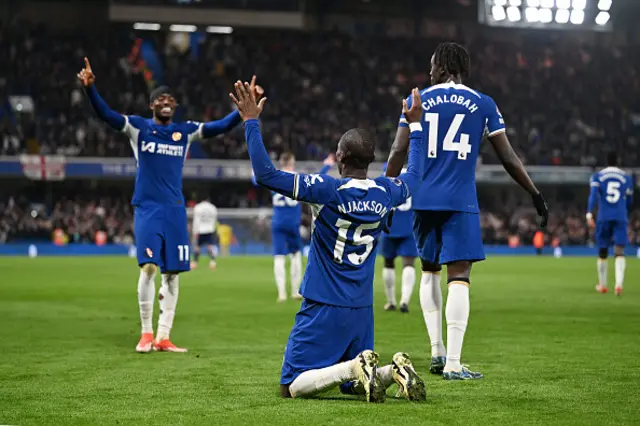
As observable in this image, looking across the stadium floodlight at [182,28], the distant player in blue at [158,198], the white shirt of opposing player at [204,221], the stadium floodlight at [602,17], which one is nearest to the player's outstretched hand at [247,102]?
the distant player in blue at [158,198]

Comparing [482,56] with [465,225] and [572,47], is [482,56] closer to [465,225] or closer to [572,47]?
[572,47]

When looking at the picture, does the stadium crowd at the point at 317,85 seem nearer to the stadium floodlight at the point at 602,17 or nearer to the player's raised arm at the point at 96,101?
the stadium floodlight at the point at 602,17

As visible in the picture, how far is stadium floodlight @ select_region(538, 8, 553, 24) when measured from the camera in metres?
39.0

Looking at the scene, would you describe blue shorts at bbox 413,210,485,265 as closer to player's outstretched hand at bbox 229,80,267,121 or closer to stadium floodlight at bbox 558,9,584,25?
player's outstretched hand at bbox 229,80,267,121

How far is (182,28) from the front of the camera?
157 ft

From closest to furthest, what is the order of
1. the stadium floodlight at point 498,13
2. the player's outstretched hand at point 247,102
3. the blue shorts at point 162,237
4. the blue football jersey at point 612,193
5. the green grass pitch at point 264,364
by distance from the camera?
the green grass pitch at point 264,364, the player's outstretched hand at point 247,102, the blue shorts at point 162,237, the blue football jersey at point 612,193, the stadium floodlight at point 498,13

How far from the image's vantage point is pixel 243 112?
19.8 feet

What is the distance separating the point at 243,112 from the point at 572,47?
5019 centimetres

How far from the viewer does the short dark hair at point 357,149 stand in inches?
247

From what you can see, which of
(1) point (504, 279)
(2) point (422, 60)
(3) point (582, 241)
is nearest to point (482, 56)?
(2) point (422, 60)

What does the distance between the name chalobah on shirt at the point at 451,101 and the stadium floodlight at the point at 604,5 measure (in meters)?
34.2

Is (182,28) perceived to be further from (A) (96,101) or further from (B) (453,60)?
(B) (453,60)

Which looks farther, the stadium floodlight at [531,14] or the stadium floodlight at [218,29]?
the stadium floodlight at [218,29]

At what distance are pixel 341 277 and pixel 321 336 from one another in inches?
16.0
